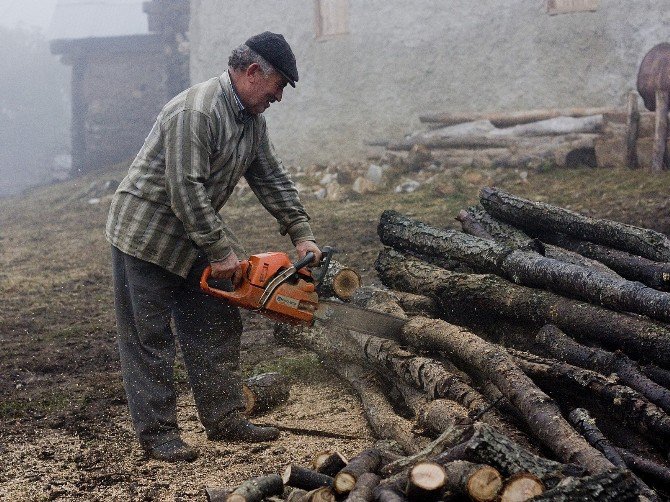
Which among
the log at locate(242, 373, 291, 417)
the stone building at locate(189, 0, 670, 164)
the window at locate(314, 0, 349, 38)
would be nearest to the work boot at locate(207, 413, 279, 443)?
the log at locate(242, 373, 291, 417)

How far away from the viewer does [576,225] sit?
5547mm

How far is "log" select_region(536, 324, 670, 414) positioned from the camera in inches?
144

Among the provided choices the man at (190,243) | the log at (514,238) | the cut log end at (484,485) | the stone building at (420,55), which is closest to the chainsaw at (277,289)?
the man at (190,243)

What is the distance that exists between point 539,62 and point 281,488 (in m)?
12.7

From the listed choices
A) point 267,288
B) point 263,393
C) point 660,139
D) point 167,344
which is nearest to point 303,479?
point 267,288

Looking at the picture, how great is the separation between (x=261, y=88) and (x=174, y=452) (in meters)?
1.95

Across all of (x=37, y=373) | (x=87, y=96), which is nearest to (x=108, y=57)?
(x=87, y=96)

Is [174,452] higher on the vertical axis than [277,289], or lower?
lower

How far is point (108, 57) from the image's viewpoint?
1022 inches

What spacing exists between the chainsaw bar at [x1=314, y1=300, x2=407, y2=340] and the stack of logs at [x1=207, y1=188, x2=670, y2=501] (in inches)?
2.2

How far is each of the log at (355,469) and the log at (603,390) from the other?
1.07m

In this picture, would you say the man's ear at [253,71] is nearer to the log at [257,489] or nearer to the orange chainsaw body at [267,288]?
the orange chainsaw body at [267,288]

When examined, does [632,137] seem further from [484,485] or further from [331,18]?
[484,485]

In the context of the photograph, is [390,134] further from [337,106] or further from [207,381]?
[207,381]
